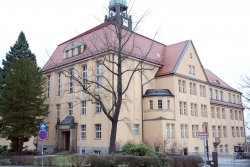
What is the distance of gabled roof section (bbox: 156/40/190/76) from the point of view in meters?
38.4

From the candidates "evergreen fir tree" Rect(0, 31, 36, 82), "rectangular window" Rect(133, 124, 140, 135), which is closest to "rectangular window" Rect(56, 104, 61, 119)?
"evergreen fir tree" Rect(0, 31, 36, 82)

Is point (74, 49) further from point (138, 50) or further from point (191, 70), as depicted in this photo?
point (191, 70)

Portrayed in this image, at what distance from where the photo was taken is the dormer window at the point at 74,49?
37409 millimetres

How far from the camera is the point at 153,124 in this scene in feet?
112

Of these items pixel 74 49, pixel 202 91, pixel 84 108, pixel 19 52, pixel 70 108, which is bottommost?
pixel 84 108

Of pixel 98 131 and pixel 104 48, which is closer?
pixel 104 48

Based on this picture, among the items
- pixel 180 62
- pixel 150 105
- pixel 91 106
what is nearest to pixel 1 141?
pixel 91 106

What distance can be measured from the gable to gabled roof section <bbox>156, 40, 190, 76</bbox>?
345 millimetres

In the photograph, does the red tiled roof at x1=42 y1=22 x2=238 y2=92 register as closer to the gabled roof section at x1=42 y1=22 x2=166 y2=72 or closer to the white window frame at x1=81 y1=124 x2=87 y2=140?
the gabled roof section at x1=42 y1=22 x2=166 y2=72

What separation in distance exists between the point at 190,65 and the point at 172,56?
9.82 ft

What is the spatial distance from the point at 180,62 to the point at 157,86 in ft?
14.6

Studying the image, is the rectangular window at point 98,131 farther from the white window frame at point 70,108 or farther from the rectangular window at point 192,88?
the rectangular window at point 192,88

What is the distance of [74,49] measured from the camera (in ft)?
127

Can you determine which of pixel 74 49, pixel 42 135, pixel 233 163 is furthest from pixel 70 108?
pixel 42 135
